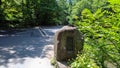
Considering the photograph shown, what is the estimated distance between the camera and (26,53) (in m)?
10.4

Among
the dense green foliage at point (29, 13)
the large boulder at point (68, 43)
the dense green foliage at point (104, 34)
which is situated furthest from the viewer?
the dense green foliage at point (29, 13)

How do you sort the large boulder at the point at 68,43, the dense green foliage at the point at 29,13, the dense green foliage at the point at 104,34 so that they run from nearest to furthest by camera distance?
the dense green foliage at the point at 104,34 → the large boulder at the point at 68,43 → the dense green foliage at the point at 29,13

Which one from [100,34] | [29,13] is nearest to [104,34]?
[100,34]

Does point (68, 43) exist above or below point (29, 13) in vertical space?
above

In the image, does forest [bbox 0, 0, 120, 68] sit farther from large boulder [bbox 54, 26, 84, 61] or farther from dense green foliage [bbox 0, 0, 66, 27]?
dense green foliage [bbox 0, 0, 66, 27]

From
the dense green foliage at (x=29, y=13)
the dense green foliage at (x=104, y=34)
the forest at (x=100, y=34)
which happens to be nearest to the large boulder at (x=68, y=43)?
the forest at (x=100, y=34)

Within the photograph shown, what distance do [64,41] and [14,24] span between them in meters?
18.3

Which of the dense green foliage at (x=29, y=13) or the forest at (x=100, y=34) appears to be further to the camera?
the dense green foliage at (x=29, y=13)

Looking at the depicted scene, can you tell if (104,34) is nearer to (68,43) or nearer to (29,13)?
(68,43)

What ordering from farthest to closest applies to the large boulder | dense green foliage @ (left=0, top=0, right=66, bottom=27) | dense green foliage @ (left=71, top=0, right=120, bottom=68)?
dense green foliage @ (left=0, top=0, right=66, bottom=27) < the large boulder < dense green foliage @ (left=71, top=0, right=120, bottom=68)

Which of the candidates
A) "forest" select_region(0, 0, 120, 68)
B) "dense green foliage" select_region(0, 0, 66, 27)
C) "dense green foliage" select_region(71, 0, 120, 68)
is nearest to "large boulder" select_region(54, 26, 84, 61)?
"forest" select_region(0, 0, 120, 68)

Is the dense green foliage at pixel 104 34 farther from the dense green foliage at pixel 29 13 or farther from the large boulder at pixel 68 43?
the dense green foliage at pixel 29 13

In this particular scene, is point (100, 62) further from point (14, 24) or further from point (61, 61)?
point (14, 24)

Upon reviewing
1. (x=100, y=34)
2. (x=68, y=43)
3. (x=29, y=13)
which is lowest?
(x=29, y=13)
